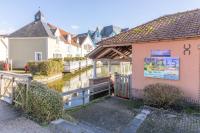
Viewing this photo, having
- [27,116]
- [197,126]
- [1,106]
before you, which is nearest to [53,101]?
[27,116]

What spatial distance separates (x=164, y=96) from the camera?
872 centimetres

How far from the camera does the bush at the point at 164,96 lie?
867 centimetres

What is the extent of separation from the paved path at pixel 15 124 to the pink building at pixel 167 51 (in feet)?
21.5

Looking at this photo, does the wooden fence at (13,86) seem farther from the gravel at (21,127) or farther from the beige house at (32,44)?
the beige house at (32,44)

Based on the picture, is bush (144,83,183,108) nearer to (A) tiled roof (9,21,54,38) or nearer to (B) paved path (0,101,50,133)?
(B) paved path (0,101,50,133)


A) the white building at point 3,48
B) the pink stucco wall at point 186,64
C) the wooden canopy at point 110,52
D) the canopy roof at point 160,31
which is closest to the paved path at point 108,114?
the pink stucco wall at point 186,64

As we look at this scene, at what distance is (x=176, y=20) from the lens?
1082 centimetres

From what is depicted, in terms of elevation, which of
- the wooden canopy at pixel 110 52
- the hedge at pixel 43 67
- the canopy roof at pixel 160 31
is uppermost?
the canopy roof at pixel 160 31

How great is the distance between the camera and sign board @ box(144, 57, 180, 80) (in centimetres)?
927

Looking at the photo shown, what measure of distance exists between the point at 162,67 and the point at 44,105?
6.33 meters

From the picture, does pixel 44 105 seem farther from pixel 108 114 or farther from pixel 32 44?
pixel 32 44

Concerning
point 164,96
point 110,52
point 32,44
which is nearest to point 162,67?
point 164,96

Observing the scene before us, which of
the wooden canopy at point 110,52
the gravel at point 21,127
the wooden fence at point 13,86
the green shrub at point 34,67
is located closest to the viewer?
the gravel at point 21,127

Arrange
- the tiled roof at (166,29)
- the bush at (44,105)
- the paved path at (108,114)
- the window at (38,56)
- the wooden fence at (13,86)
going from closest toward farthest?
the bush at (44,105) → the wooden fence at (13,86) → the paved path at (108,114) → the tiled roof at (166,29) → the window at (38,56)
